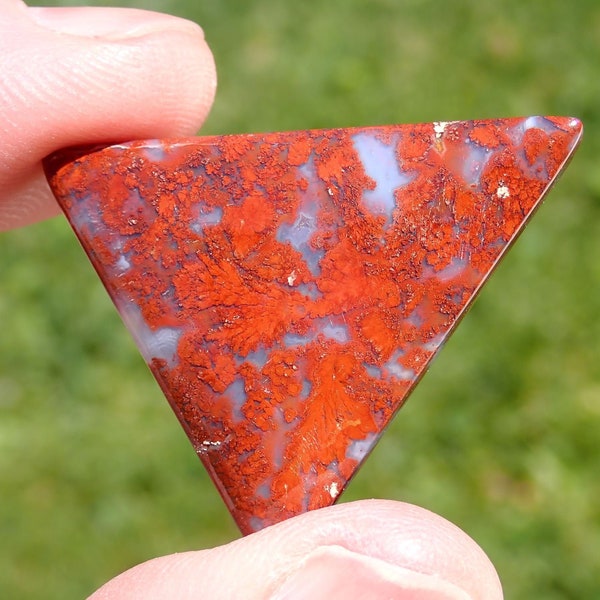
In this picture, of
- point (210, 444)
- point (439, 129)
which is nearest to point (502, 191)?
point (439, 129)

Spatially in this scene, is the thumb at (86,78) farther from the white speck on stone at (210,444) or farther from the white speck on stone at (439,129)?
the white speck on stone at (210,444)

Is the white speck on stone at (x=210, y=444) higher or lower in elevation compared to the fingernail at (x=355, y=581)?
higher

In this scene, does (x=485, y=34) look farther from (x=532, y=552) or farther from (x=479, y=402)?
(x=532, y=552)

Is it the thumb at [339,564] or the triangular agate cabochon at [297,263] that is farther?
the triangular agate cabochon at [297,263]

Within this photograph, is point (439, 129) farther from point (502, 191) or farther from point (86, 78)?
point (86, 78)

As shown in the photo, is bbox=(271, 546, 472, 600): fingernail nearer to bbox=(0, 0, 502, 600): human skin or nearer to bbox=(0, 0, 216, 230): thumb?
bbox=(0, 0, 502, 600): human skin

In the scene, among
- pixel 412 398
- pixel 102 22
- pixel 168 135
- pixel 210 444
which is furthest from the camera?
pixel 412 398

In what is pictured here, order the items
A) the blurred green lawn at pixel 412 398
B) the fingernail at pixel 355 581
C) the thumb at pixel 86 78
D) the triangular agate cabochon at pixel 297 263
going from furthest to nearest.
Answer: the blurred green lawn at pixel 412 398
the thumb at pixel 86 78
the triangular agate cabochon at pixel 297 263
the fingernail at pixel 355 581

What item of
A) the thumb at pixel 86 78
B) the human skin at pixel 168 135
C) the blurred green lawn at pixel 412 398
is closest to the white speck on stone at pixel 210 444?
the human skin at pixel 168 135
